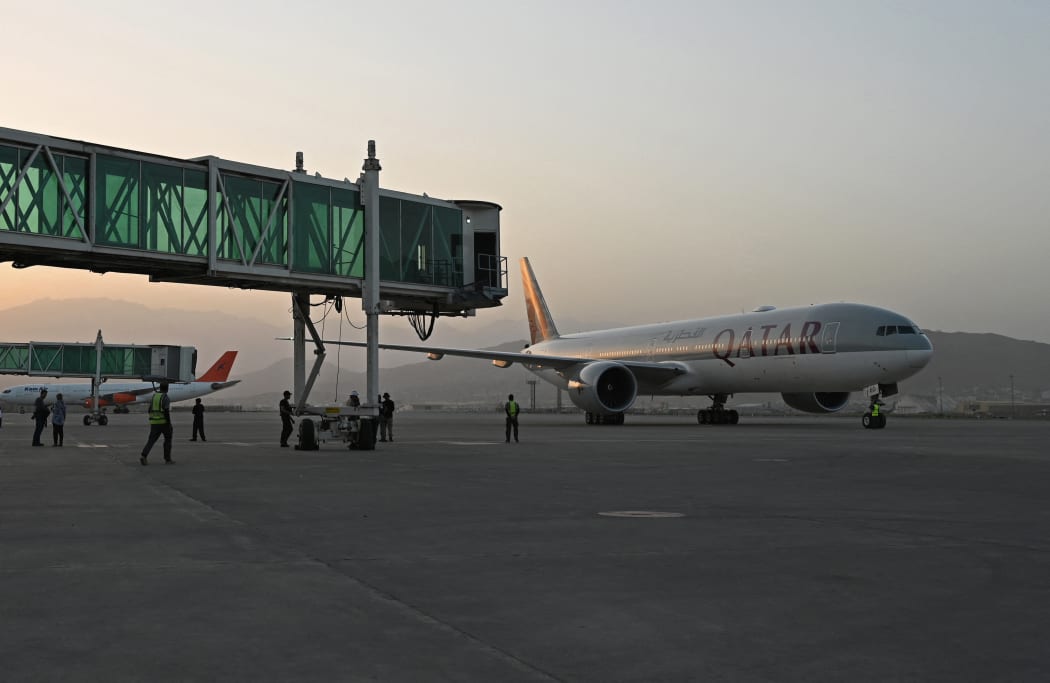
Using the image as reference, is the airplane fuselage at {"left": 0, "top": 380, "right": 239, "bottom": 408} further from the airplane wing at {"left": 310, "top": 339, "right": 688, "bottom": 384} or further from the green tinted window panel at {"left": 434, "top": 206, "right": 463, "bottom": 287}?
the green tinted window panel at {"left": 434, "top": 206, "right": 463, "bottom": 287}

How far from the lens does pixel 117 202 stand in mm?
21188

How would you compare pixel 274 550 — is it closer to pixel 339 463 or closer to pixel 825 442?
pixel 339 463

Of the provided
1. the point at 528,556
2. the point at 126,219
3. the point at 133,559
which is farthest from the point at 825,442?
the point at 133,559

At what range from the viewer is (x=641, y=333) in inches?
1802

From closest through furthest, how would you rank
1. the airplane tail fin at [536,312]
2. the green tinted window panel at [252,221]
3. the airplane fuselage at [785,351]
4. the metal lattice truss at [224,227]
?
the metal lattice truss at [224,227]
the green tinted window panel at [252,221]
the airplane fuselage at [785,351]
the airplane tail fin at [536,312]

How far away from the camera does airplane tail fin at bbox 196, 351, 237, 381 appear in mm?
79375

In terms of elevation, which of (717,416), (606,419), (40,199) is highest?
(40,199)

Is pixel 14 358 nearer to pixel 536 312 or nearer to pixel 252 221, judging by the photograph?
pixel 536 312

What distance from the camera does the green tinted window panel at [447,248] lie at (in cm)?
2825

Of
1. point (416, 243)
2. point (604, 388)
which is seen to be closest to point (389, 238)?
point (416, 243)

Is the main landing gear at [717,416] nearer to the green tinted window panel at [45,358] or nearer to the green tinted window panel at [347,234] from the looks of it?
the green tinted window panel at [347,234]

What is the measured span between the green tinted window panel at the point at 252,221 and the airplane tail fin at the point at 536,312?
106 feet

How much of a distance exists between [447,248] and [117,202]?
986 centimetres

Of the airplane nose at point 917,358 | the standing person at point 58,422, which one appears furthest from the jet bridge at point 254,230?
the airplane nose at point 917,358
